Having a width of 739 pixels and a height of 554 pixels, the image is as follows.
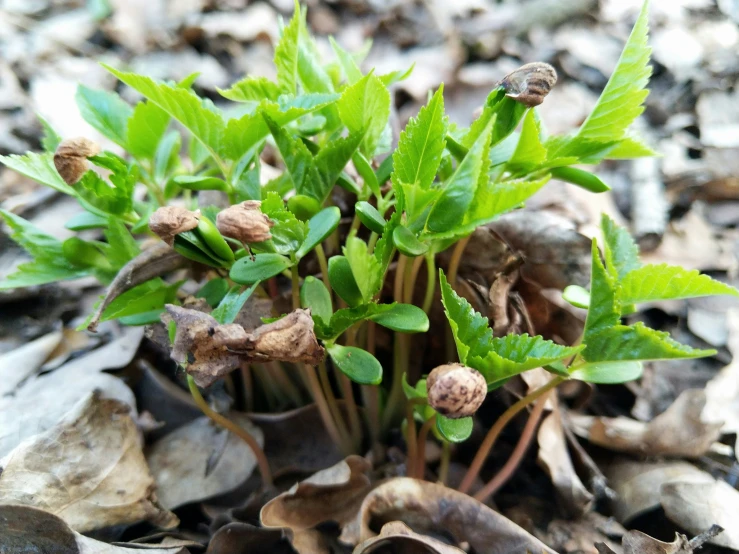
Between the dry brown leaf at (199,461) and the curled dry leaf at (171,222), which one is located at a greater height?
the curled dry leaf at (171,222)

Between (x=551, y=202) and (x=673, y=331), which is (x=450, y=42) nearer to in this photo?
(x=551, y=202)

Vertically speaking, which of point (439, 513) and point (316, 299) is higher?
point (316, 299)

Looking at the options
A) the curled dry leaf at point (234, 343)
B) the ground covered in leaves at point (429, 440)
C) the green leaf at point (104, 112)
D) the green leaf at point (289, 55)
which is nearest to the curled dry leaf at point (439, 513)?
the ground covered in leaves at point (429, 440)

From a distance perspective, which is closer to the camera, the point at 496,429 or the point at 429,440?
the point at 496,429

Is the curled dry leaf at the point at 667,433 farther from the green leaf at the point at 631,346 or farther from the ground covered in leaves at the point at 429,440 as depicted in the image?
the green leaf at the point at 631,346

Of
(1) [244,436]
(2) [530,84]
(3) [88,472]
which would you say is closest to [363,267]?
(2) [530,84]

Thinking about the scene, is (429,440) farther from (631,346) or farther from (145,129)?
(145,129)

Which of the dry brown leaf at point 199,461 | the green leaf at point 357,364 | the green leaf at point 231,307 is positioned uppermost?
the green leaf at point 231,307

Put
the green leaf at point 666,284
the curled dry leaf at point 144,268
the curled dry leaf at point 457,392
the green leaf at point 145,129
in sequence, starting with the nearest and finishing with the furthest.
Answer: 1. the curled dry leaf at point 457,392
2. the green leaf at point 666,284
3. the curled dry leaf at point 144,268
4. the green leaf at point 145,129
